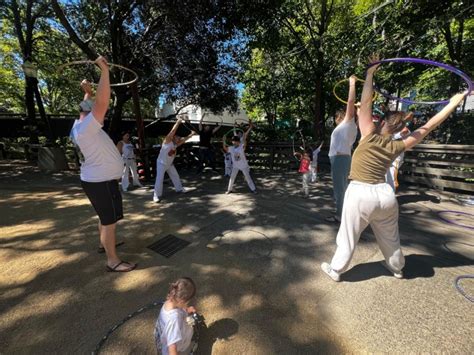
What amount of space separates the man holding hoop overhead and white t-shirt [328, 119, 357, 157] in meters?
3.53

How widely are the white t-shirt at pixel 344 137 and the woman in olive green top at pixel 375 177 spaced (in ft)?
4.72

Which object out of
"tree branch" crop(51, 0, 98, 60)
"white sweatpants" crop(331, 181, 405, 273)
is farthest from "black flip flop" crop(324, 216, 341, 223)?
"tree branch" crop(51, 0, 98, 60)

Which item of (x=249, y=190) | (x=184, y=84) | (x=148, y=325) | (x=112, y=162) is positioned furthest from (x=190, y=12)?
(x=148, y=325)

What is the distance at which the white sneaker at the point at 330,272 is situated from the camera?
9.99 feet

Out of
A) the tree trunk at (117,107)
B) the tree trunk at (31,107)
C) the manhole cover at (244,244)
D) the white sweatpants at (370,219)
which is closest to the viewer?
the white sweatpants at (370,219)

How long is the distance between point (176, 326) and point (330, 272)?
2.06 metres

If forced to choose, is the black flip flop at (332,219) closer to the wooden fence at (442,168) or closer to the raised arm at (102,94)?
the wooden fence at (442,168)

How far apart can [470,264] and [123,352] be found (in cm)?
445

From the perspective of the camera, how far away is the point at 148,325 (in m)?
2.47

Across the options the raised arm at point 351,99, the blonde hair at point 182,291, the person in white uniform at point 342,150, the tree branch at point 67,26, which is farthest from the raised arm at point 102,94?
the tree branch at point 67,26

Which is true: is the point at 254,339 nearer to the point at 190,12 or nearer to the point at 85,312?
the point at 85,312

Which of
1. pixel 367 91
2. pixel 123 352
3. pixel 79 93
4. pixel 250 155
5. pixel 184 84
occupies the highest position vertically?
pixel 79 93

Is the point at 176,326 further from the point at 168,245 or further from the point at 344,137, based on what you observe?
the point at 344,137

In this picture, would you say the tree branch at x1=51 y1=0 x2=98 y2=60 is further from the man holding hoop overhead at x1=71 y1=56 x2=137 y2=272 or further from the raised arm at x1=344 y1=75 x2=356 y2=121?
the raised arm at x1=344 y1=75 x2=356 y2=121
